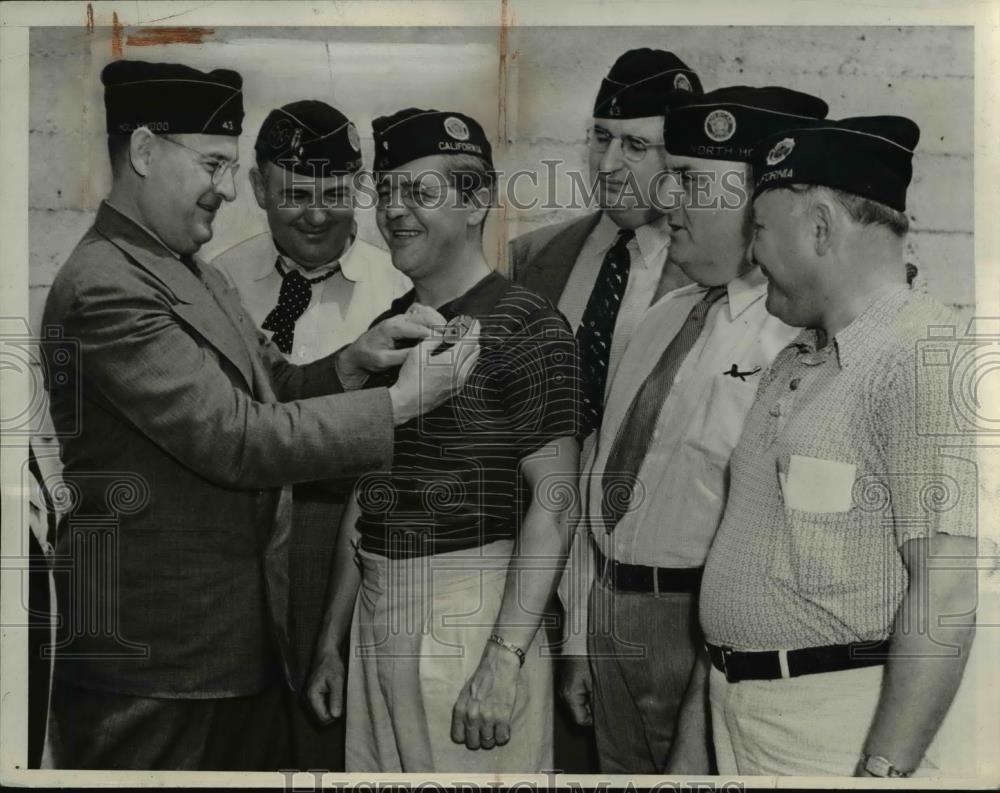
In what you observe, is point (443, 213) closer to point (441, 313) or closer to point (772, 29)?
point (441, 313)

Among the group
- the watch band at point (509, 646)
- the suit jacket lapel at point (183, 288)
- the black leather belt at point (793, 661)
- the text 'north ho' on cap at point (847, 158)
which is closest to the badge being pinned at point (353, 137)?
the suit jacket lapel at point (183, 288)

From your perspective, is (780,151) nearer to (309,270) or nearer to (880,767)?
(309,270)

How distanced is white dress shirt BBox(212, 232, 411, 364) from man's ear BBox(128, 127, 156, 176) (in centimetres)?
35

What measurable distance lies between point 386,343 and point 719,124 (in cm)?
118

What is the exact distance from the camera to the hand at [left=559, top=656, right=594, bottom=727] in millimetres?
3887

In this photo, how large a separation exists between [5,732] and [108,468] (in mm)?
901

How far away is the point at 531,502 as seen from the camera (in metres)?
3.87

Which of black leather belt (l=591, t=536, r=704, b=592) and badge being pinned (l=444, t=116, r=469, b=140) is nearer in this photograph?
black leather belt (l=591, t=536, r=704, b=592)

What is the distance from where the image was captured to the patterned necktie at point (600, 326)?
3883mm

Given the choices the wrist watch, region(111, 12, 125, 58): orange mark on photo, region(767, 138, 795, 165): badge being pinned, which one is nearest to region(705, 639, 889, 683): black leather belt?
the wrist watch

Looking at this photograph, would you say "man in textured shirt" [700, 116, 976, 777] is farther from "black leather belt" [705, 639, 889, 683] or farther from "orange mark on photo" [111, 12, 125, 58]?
"orange mark on photo" [111, 12, 125, 58]

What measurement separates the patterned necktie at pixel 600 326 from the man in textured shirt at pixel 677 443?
0.16ft

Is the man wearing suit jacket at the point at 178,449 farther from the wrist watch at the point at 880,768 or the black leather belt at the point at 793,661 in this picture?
the wrist watch at the point at 880,768

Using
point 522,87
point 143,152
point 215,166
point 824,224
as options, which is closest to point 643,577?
point 824,224
